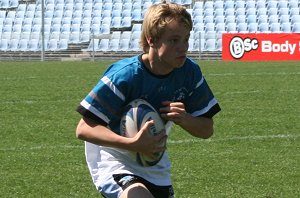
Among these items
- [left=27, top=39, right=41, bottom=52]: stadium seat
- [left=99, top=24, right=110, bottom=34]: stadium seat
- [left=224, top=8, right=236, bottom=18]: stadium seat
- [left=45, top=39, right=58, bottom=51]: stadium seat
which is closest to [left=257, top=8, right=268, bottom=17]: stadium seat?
[left=224, top=8, right=236, bottom=18]: stadium seat

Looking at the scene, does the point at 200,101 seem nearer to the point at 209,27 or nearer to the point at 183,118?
the point at 183,118

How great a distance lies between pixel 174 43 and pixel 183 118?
346mm

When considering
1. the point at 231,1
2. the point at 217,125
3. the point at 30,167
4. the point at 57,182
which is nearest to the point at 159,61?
the point at 57,182

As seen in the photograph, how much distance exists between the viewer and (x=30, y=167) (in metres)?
7.81

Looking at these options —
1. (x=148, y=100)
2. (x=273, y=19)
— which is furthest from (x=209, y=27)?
(x=148, y=100)

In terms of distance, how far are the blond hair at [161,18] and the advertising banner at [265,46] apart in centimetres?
2589

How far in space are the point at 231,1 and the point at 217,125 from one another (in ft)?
82.1

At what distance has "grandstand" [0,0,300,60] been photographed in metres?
33.2

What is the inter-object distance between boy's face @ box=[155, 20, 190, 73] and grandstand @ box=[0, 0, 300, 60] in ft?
93.0

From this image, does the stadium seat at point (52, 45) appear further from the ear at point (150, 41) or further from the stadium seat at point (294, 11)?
the ear at point (150, 41)

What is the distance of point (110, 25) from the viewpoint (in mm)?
35094

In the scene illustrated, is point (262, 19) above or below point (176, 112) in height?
below

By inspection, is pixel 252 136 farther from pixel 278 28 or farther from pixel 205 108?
pixel 278 28

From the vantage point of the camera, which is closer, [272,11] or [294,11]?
[294,11]
